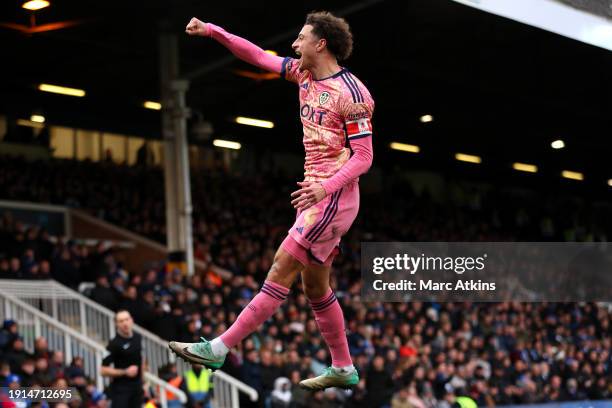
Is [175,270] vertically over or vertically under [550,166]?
under

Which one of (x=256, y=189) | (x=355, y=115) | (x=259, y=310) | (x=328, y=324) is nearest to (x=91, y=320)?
(x=328, y=324)

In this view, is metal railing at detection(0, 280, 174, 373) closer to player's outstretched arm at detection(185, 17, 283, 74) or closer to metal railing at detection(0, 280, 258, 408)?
metal railing at detection(0, 280, 258, 408)

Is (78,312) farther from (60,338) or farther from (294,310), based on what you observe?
(294,310)

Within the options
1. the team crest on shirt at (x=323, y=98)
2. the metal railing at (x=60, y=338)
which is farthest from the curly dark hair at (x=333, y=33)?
the metal railing at (x=60, y=338)

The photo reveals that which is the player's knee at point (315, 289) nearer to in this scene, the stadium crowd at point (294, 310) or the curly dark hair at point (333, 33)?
the curly dark hair at point (333, 33)

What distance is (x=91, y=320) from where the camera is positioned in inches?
747

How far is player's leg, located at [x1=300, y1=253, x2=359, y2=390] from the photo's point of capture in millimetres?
6953

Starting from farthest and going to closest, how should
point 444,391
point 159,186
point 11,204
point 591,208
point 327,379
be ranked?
point 591,208, point 159,186, point 11,204, point 444,391, point 327,379

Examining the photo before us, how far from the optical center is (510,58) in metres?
27.0

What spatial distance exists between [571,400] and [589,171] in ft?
68.1

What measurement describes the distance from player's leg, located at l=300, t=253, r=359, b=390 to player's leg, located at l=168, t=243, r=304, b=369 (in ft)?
0.46

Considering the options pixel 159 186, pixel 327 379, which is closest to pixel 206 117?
pixel 159 186

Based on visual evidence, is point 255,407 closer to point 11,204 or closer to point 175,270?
point 175,270

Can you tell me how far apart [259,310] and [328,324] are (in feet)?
1.90
